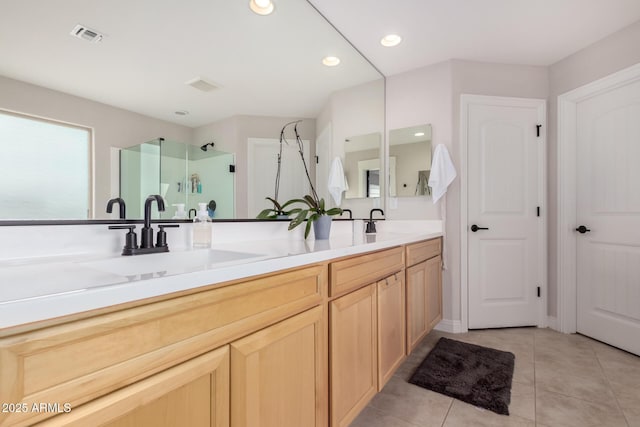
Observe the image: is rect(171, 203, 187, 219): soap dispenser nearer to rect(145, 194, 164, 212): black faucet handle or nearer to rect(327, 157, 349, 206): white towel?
rect(145, 194, 164, 212): black faucet handle

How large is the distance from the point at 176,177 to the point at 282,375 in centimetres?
88

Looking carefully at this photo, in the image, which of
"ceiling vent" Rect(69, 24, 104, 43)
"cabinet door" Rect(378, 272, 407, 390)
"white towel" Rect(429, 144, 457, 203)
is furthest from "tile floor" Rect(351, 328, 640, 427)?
"ceiling vent" Rect(69, 24, 104, 43)

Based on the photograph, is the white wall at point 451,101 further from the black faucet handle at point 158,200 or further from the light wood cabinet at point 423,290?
the black faucet handle at point 158,200

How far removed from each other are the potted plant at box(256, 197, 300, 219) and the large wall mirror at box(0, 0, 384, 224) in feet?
0.16

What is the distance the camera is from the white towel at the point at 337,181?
7.35 feet

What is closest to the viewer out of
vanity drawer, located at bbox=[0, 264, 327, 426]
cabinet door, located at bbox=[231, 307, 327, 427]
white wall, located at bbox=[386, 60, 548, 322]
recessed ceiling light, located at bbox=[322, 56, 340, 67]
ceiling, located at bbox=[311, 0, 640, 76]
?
vanity drawer, located at bbox=[0, 264, 327, 426]

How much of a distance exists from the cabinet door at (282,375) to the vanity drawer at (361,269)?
152mm

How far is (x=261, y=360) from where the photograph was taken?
0.87 meters

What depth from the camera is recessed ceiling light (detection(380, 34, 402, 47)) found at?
7.68 feet

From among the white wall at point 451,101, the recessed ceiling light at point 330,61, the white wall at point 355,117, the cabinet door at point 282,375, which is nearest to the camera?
the cabinet door at point 282,375

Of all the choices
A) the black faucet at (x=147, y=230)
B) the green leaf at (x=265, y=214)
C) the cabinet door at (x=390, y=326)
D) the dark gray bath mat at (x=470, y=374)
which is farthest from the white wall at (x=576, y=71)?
the black faucet at (x=147, y=230)

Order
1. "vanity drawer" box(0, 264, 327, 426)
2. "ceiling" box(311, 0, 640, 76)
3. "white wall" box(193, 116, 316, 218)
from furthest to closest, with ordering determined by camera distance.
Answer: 1. "ceiling" box(311, 0, 640, 76)
2. "white wall" box(193, 116, 316, 218)
3. "vanity drawer" box(0, 264, 327, 426)

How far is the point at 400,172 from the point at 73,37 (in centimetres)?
243

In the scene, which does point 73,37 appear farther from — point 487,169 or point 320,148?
point 487,169
